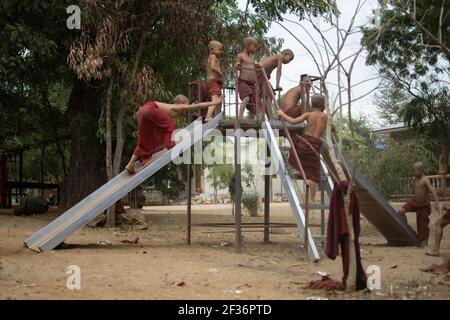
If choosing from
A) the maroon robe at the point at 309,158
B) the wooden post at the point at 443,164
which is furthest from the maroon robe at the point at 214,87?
the wooden post at the point at 443,164

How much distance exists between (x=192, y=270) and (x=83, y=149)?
9.99 meters

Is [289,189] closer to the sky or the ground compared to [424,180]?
closer to the ground

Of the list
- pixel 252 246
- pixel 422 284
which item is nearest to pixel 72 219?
pixel 252 246

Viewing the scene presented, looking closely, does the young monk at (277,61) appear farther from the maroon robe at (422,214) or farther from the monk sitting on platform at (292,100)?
the maroon robe at (422,214)

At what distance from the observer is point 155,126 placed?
10.6 metres

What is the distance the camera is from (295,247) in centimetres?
1185

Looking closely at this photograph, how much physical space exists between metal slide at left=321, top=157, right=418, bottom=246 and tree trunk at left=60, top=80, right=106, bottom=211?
8362 millimetres

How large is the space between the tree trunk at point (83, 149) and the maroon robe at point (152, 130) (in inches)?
264

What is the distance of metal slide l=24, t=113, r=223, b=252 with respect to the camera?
9727 millimetres

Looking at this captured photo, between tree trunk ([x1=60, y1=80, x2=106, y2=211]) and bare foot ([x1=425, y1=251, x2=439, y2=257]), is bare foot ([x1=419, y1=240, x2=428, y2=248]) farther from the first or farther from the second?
tree trunk ([x1=60, y1=80, x2=106, y2=211])

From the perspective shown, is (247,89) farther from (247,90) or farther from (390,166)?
(390,166)

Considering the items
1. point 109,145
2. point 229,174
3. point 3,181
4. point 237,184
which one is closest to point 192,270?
point 237,184

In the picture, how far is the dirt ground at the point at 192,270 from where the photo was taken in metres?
6.40
